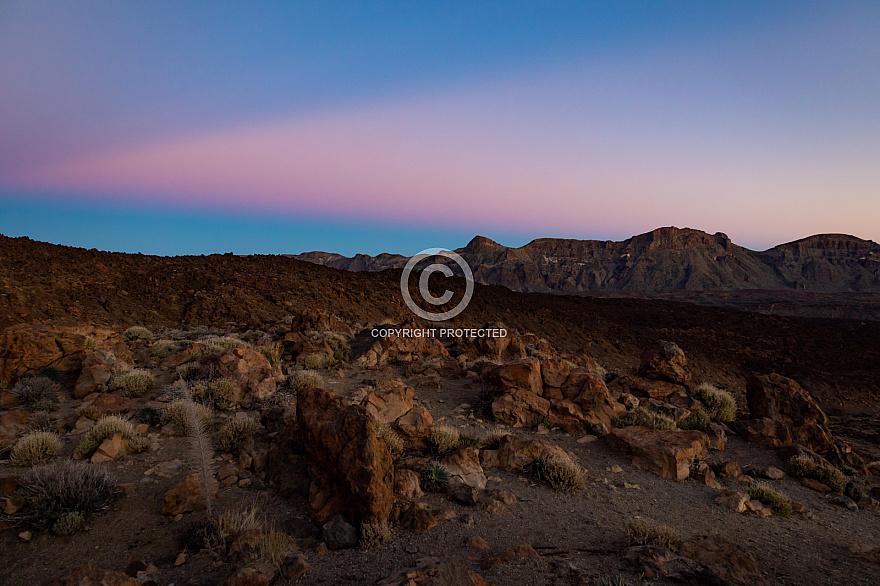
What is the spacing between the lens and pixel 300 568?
11.6 ft

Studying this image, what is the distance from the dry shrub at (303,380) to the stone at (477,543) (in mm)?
5137

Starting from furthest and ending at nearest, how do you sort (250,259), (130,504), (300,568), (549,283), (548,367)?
1. (549,283)
2. (250,259)
3. (548,367)
4. (130,504)
5. (300,568)

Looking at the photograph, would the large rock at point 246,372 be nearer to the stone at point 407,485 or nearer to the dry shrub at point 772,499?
the stone at point 407,485

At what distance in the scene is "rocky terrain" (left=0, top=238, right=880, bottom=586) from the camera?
3812 millimetres

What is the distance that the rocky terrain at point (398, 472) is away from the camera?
381cm

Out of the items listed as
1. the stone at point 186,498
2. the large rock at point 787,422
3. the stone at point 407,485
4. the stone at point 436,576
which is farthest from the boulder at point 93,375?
the large rock at point 787,422

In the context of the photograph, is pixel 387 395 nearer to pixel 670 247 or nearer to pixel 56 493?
pixel 56 493

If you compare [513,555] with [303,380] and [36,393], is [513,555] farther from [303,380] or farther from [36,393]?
[36,393]

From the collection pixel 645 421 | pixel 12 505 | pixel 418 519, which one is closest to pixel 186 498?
pixel 12 505

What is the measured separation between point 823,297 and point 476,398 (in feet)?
288

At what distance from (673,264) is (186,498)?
118137 millimetres

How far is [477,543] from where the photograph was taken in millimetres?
4039

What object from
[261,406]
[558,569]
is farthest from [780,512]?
[261,406]

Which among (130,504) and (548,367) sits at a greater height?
(548,367)
